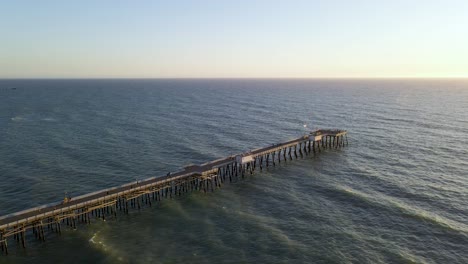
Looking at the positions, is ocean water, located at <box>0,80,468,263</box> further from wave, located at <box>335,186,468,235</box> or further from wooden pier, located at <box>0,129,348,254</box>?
wooden pier, located at <box>0,129,348,254</box>

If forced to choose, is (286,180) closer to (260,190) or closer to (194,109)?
(260,190)

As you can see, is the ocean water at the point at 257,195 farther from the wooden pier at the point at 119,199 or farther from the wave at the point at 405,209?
the wooden pier at the point at 119,199

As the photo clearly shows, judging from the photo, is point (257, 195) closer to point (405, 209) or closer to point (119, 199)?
point (119, 199)

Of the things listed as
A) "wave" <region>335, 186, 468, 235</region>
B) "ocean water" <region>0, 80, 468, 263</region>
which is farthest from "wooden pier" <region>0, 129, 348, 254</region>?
"wave" <region>335, 186, 468, 235</region>

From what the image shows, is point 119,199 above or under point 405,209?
above

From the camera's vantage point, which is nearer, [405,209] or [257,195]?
[405,209]

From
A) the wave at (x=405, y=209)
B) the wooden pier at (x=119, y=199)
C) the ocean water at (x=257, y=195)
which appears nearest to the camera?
the ocean water at (x=257, y=195)

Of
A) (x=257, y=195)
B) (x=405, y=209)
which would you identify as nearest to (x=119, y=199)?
(x=257, y=195)

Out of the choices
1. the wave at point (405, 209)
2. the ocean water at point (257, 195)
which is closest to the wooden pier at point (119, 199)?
the ocean water at point (257, 195)

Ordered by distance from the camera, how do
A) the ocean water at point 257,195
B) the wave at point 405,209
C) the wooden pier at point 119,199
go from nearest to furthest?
the ocean water at point 257,195 → the wooden pier at point 119,199 → the wave at point 405,209
